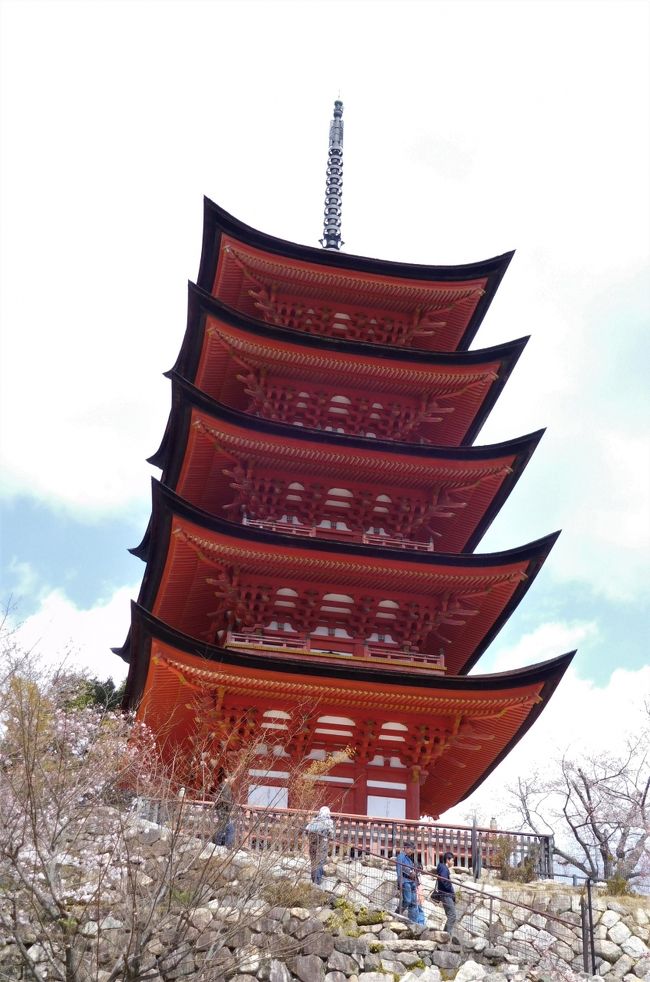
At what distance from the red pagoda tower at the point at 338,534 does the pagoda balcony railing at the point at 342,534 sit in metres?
0.05

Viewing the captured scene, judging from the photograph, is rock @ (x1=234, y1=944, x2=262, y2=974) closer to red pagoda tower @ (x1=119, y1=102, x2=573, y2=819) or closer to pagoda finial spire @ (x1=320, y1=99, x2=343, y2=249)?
red pagoda tower @ (x1=119, y1=102, x2=573, y2=819)

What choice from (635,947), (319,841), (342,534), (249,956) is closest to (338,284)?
(342,534)

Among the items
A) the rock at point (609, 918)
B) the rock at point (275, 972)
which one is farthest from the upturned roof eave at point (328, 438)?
the rock at point (275, 972)

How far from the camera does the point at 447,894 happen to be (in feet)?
41.1

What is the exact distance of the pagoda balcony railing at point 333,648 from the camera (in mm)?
17500

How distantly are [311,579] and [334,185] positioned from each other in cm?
1608

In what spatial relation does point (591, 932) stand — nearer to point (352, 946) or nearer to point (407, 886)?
point (407, 886)

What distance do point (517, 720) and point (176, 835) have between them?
9.42 metres

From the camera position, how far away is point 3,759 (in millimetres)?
12641

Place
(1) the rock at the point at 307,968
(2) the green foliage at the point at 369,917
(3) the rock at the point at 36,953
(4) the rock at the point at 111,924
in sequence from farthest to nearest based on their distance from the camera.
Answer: (2) the green foliage at the point at 369,917
(1) the rock at the point at 307,968
(4) the rock at the point at 111,924
(3) the rock at the point at 36,953

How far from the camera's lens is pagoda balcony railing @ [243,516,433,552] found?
19281mm

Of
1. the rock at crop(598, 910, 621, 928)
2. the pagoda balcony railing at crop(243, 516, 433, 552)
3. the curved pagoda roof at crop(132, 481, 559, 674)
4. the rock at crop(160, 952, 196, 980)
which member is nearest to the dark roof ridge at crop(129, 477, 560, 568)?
the curved pagoda roof at crop(132, 481, 559, 674)

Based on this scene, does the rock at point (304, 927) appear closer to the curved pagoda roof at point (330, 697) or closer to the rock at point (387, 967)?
the rock at point (387, 967)

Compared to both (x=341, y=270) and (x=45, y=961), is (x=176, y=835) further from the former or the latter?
(x=341, y=270)
